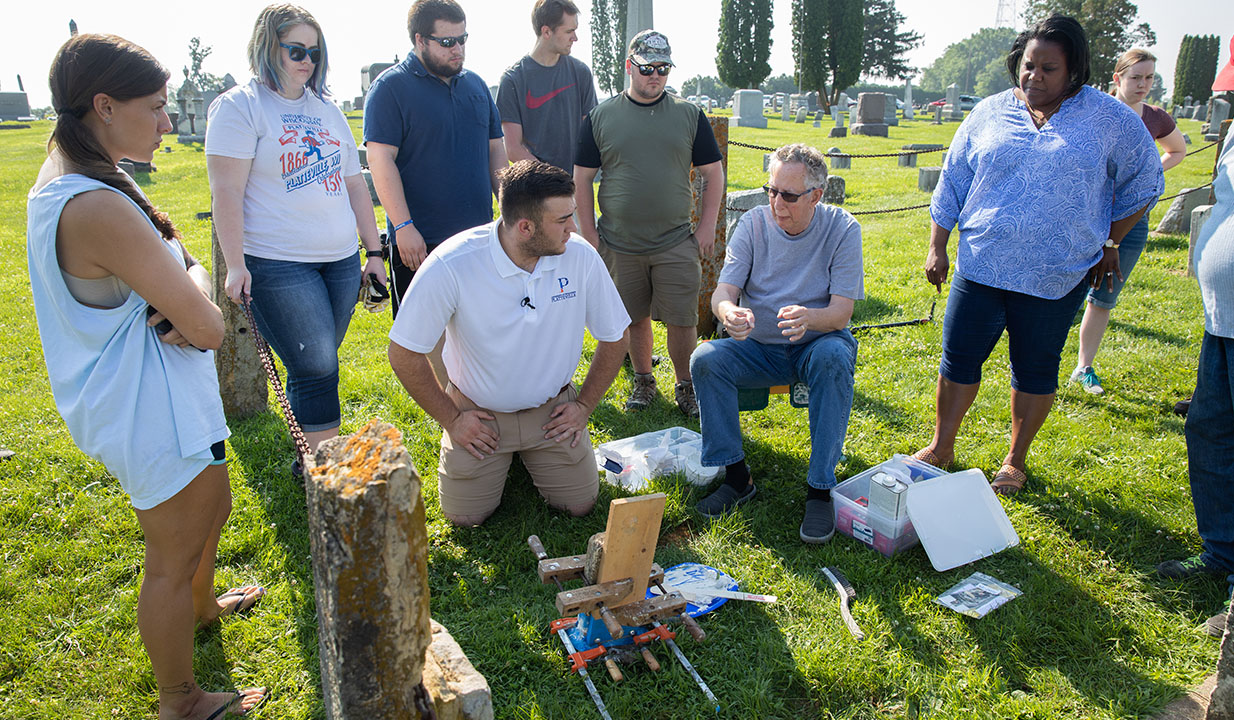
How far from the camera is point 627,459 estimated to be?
3873 mm

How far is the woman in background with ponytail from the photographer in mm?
1824

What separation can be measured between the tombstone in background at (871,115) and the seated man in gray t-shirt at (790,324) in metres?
23.5

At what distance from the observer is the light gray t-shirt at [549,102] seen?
450 cm

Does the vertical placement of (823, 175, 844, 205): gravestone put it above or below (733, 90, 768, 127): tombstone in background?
below

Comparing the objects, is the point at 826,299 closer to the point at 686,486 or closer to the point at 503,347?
the point at 686,486

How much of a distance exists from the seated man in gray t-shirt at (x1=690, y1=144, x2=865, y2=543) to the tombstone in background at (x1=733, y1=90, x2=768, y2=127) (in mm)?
24970

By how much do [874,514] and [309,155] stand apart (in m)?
2.80

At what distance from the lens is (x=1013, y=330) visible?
11.4ft

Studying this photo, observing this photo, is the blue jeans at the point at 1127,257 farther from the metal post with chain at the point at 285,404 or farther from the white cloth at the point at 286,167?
the metal post with chain at the point at 285,404

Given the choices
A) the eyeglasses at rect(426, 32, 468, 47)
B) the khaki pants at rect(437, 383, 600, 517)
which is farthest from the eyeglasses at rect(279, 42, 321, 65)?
the khaki pants at rect(437, 383, 600, 517)

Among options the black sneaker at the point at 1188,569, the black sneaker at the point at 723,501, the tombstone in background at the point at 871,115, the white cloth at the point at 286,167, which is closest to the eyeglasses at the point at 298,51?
the white cloth at the point at 286,167

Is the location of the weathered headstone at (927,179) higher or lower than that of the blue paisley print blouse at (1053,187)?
lower

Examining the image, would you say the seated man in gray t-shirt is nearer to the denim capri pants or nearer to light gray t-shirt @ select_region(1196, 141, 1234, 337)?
the denim capri pants

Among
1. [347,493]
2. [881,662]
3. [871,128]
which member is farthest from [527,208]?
[871,128]
